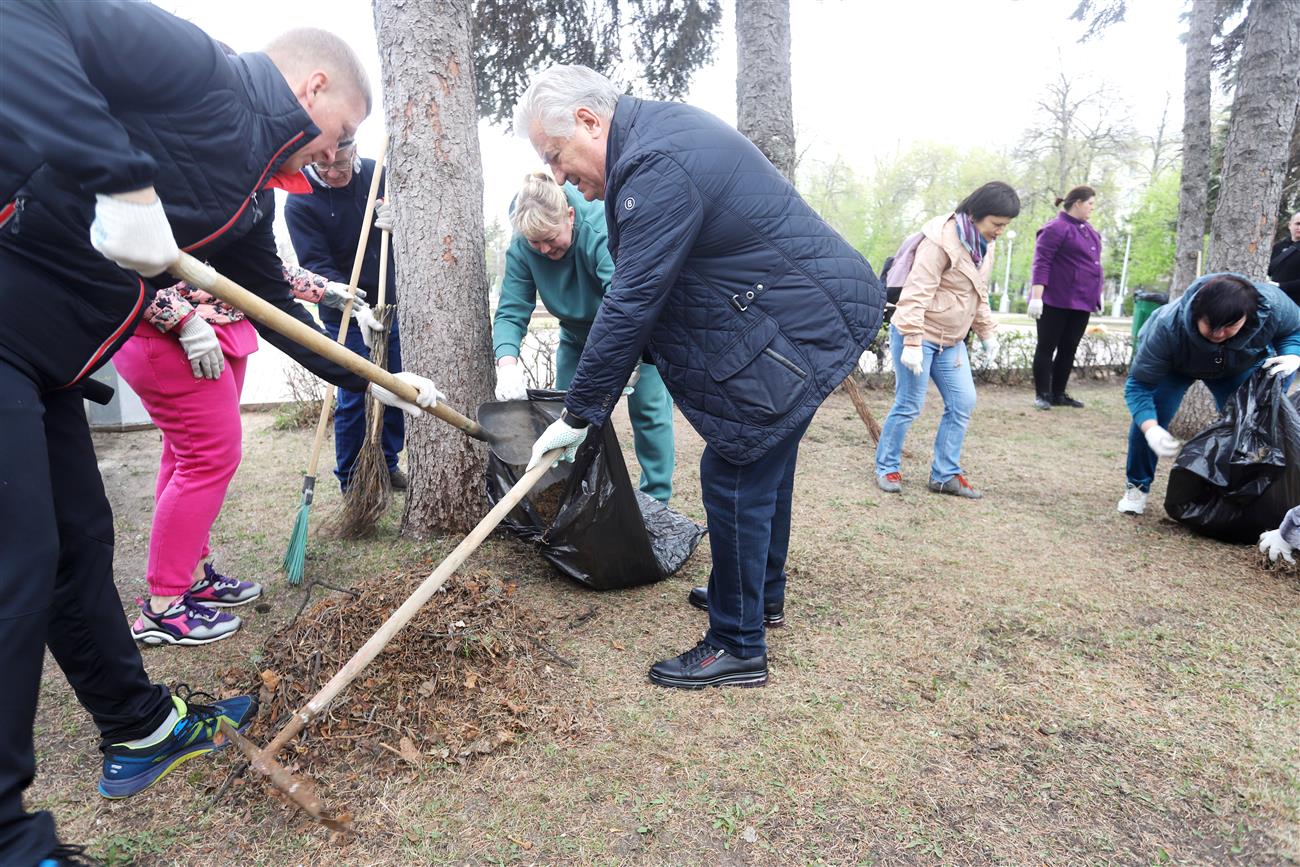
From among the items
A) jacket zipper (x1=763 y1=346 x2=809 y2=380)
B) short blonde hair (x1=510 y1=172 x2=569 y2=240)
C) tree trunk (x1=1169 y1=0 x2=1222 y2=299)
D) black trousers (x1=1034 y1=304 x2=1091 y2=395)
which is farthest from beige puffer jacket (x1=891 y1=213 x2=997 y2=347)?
tree trunk (x1=1169 y1=0 x2=1222 y2=299)

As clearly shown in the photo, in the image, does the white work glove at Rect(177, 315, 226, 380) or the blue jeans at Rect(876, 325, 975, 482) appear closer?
the white work glove at Rect(177, 315, 226, 380)

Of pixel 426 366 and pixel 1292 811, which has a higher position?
pixel 426 366

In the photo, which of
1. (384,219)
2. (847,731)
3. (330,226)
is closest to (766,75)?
(384,219)

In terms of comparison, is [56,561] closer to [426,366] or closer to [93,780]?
[93,780]

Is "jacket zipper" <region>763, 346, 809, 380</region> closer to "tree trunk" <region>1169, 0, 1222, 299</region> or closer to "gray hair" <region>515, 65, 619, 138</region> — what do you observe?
"gray hair" <region>515, 65, 619, 138</region>

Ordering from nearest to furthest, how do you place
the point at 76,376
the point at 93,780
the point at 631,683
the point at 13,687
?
1. the point at 13,687
2. the point at 76,376
3. the point at 93,780
4. the point at 631,683

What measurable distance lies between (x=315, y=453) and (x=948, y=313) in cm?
314

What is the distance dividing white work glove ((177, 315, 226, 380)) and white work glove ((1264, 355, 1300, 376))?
392 centimetres

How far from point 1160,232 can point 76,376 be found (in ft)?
106

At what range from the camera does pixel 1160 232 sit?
2636 cm

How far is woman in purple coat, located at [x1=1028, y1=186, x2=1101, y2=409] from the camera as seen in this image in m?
6.14

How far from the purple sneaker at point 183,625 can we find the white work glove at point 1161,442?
12.3 ft

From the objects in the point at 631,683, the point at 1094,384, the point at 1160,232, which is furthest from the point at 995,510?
the point at 1160,232

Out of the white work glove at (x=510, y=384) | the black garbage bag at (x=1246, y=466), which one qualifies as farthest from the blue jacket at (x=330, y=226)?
the black garbage bag at (x=1246, y=466)
